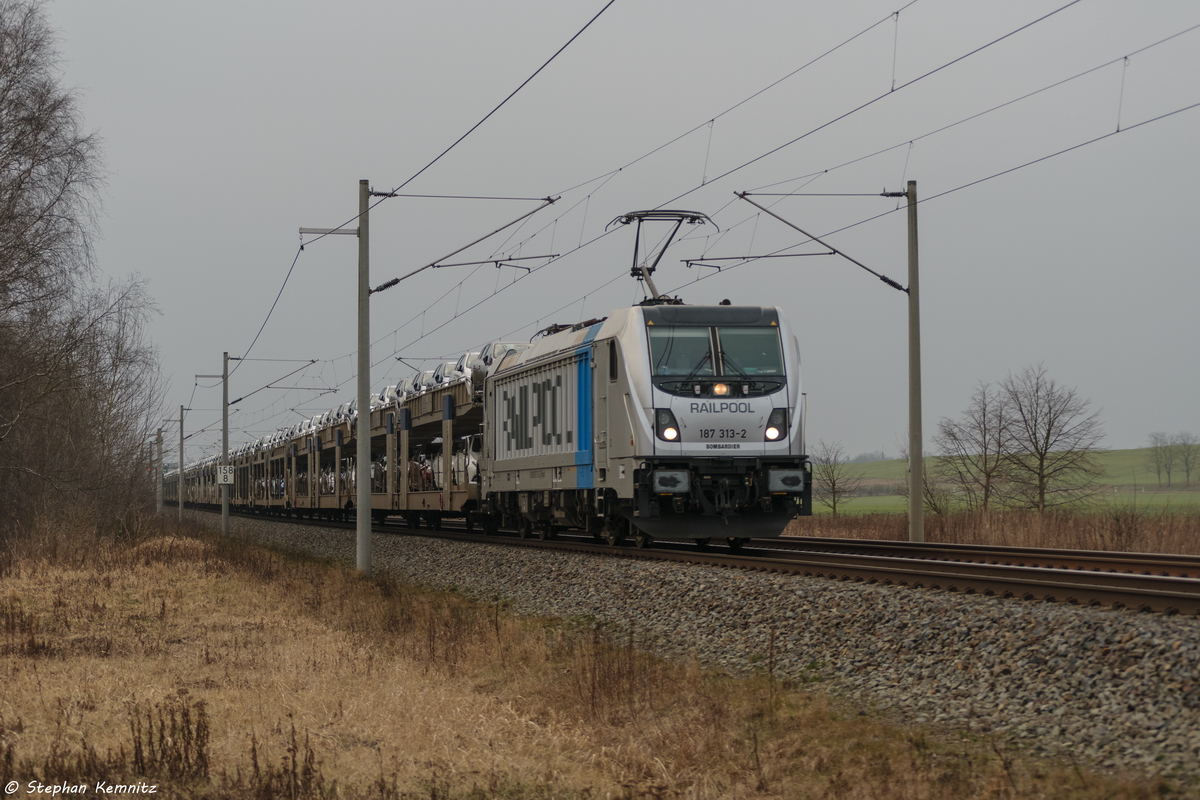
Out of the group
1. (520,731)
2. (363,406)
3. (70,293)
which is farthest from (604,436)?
(70,293)

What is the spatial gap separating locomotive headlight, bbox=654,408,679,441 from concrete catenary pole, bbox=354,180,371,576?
611cm

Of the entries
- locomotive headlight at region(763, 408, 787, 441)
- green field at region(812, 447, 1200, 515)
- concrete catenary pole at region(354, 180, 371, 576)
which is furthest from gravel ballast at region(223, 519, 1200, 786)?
green field at region(812, 447, 1200, 515)

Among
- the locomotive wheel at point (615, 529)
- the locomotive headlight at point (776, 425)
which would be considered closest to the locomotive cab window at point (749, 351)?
the locomotive headlight at point (776, 425)

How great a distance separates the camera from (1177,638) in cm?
759

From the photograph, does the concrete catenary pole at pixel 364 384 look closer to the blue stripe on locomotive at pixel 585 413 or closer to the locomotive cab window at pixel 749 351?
the blue stripe on locomotive at pixel 585 413

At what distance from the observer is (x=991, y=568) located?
12.7m

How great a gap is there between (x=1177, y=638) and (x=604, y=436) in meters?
10.6

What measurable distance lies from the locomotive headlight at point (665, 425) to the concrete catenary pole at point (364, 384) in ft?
20.1

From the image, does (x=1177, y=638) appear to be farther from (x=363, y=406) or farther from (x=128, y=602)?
(x=363, y=406)

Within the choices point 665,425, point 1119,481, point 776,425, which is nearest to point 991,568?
point 776,425

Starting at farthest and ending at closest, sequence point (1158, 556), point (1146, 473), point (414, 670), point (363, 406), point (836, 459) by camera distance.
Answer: point (1146, 473), point (836, 459), point (363, 406), point (1158, 556), point (414, 670)

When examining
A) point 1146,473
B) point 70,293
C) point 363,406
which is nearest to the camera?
point 363,406

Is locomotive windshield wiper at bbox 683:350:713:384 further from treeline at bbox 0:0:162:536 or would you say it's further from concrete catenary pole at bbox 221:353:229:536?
concrete catenary pole at bbox 221:353:229:536

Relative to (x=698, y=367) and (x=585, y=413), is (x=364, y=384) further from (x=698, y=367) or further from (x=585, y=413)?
(x=698, y=367)
